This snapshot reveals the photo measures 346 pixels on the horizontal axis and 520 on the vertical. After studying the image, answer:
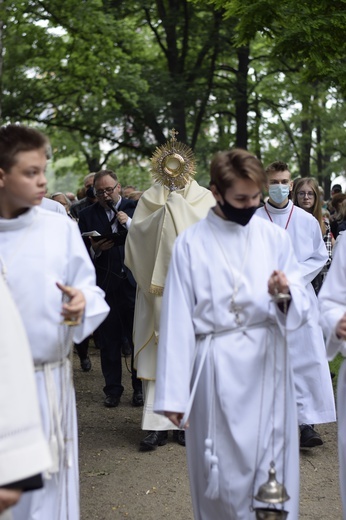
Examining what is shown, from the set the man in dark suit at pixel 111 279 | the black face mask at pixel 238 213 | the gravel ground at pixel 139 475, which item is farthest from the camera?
the man in dark suit at pixel 111 279

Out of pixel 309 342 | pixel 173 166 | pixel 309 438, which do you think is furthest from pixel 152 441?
pixel 173 166

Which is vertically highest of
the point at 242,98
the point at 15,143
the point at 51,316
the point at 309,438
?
the point at 242,98

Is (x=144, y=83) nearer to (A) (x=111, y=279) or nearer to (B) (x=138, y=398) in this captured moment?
(A) (x=111, y=279)

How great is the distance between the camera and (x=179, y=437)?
8.27 metres

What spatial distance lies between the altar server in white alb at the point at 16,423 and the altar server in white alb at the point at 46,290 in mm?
997

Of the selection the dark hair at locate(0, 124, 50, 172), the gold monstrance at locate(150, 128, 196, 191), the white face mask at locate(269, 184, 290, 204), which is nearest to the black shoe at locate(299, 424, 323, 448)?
the white face mask at locate(269, 184, 290, 204)

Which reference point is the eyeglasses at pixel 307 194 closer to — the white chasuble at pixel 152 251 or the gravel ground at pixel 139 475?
the white chasuble at pixel 152 251

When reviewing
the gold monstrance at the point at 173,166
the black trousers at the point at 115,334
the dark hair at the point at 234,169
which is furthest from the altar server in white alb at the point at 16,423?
the black trousers at the point at 115,334

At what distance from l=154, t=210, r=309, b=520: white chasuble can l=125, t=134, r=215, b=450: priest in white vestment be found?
3.01 meters

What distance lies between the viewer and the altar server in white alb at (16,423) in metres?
3.11

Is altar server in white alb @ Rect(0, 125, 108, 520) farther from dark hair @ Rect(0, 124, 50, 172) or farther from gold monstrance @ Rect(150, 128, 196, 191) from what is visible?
gold monstrance @ Rect(150, 128, 196, 191)

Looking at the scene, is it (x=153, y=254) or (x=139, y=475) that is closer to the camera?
(x=139, y=475)

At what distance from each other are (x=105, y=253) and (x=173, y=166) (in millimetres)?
2138

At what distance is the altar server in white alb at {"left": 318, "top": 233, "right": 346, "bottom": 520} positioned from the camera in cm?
482
